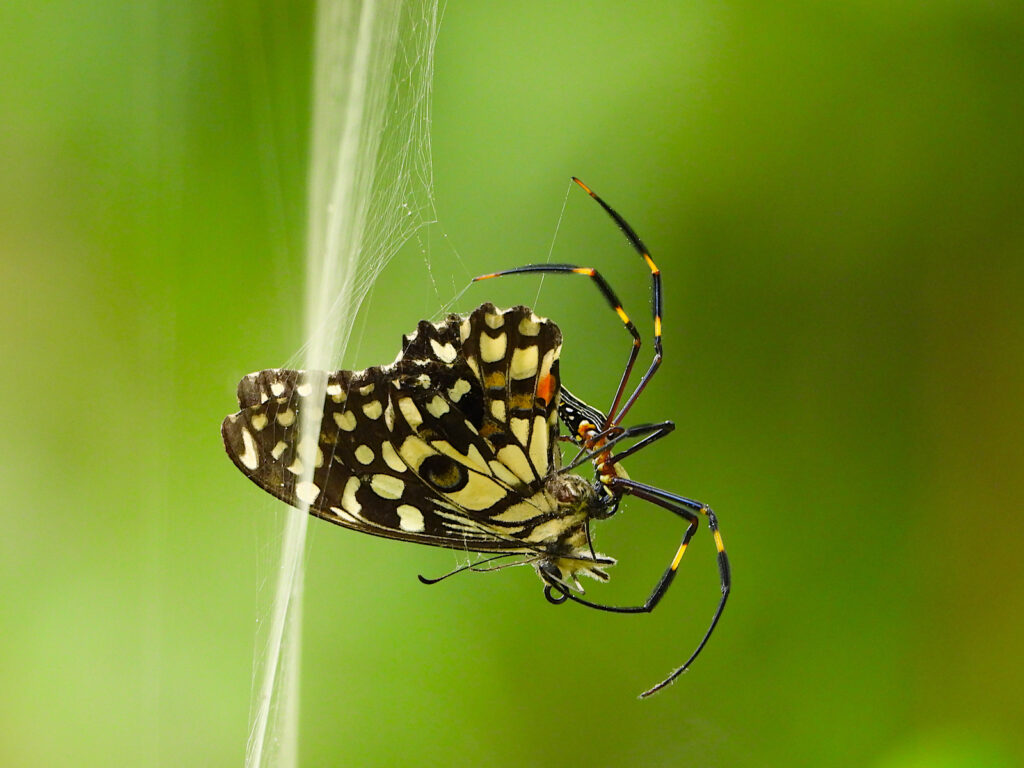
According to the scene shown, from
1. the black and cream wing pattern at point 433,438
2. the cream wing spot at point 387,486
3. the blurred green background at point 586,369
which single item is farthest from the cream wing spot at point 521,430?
the blurred green background at point 586,369

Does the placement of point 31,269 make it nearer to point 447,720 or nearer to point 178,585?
point 178,585

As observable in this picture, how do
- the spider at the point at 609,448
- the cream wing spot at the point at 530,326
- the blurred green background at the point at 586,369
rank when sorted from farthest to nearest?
the blurred green background at the point at 586,369, the spider at the point at 609,448, the cream wing spot at the point at 530,326

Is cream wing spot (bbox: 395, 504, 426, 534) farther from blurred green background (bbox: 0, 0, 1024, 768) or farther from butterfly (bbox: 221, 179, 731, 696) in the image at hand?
blurred green background (bbox: 0, 0, 1024, 768)

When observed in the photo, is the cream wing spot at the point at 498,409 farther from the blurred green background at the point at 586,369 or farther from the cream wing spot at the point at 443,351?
the blurred green background at the point at 586,369

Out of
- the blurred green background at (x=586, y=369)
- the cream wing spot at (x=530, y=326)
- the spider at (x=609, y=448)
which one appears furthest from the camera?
the blurred green background at (x=586, y=369)

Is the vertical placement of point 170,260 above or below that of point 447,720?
above

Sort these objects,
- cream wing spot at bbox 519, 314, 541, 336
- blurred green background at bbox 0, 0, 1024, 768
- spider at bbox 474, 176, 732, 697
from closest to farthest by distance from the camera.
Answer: cream wing spot at bbox 519, 314, 541, 336, spider at bbox 474, 176, 732, 697, blurred green background at bbox 0, 0, 1024, 768

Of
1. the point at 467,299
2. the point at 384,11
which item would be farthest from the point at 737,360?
the point at 384,11

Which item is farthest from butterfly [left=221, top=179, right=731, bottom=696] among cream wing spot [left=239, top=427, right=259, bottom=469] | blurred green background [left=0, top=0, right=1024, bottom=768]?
blurred green background [left=0, top=0, right=1024, bottom=768]
